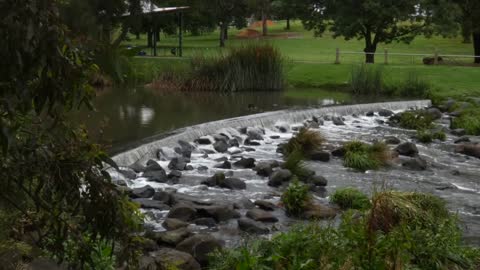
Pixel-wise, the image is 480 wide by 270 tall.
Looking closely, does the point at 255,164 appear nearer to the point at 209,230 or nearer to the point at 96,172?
the point at 209,230

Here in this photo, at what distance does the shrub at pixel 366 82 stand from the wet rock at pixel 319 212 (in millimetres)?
16973

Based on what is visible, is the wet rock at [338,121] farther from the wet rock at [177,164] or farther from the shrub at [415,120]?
the wet rock at [177,164]

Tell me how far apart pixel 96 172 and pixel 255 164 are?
10.2 metres

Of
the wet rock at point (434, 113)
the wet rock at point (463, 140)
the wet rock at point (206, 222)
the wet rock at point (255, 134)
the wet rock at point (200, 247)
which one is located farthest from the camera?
the wet rock at point (434, 113)

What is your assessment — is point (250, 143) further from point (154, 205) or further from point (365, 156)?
point (154, 205)

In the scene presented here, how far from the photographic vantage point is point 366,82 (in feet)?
85.0

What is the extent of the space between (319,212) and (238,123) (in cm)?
784

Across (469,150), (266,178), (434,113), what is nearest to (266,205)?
(266,178)

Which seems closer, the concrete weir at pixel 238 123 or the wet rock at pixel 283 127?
the concrete weir at pixel 238 123

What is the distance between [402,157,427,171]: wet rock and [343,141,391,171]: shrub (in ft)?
1.34

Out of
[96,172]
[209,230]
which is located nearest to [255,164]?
[209,230]

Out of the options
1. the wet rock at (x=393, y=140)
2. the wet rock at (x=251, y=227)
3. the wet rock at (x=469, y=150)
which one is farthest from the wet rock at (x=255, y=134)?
the wet rock at (x=251, y=227)

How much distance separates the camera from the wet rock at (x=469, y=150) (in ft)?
47.6

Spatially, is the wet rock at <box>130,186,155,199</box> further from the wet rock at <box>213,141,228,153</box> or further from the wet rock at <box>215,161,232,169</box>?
the wet rock at <box>213,141,228,153</box>
